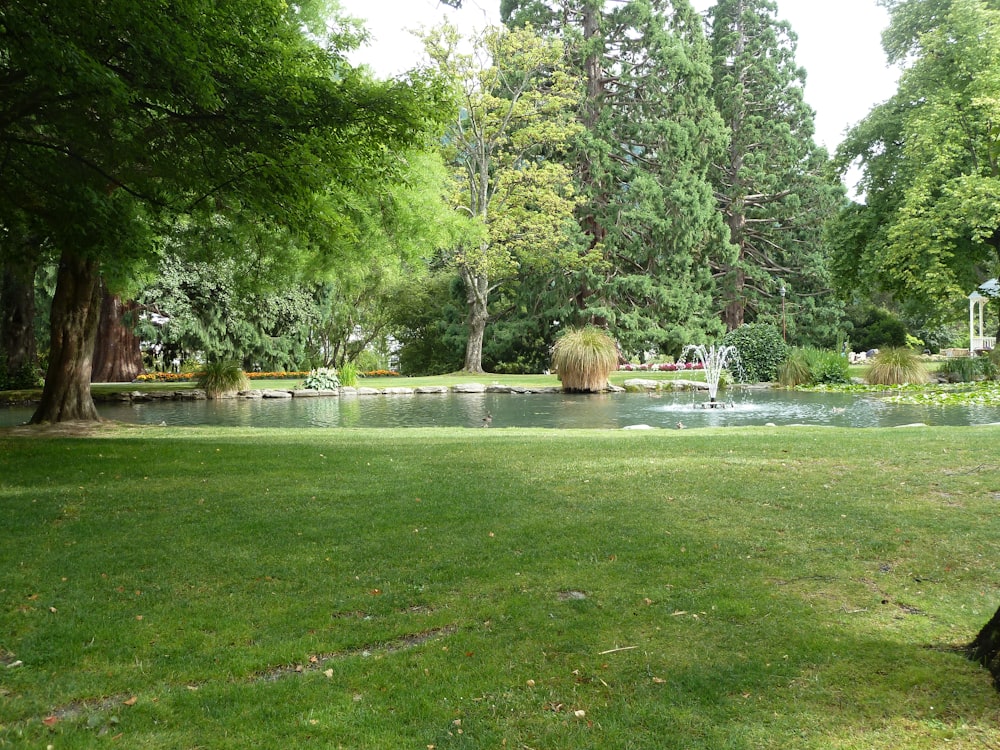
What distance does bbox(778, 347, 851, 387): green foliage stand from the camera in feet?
75.8

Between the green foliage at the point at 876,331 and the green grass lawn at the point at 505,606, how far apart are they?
111ft

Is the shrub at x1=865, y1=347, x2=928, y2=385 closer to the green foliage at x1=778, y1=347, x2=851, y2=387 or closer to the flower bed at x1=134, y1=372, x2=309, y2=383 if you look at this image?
the green foliage at x1=778, y1=347, x2=851, y2=387

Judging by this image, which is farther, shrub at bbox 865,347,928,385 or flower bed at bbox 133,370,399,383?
flower bed at bbox 133,370,399,383

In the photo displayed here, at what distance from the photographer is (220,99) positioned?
708 centimetres

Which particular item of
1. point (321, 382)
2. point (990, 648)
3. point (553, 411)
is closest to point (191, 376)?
point (321, 382)

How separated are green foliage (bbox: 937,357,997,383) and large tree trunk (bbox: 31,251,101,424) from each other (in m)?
22.1

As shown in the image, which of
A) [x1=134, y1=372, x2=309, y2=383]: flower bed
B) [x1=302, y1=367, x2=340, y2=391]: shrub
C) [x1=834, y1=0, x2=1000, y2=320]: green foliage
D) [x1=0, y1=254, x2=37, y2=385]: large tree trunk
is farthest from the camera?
[x1=134, y1=372, x2=309, y2=383]: flower bed

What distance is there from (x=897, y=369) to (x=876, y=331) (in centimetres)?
1837

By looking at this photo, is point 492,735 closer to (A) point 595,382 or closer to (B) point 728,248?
(A) point 595,382

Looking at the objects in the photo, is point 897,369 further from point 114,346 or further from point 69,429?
point 114,346

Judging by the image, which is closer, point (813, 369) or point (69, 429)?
point (69, 429)

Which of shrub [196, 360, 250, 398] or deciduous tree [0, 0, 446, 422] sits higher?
deciduous tree [0, 0, 446, 422]

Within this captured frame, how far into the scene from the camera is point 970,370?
21.6 m

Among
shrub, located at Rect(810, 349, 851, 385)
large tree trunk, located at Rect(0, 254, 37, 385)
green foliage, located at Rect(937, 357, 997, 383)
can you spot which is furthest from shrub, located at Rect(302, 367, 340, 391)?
green foliage, located at Rect(937, 357, 997, 383)
